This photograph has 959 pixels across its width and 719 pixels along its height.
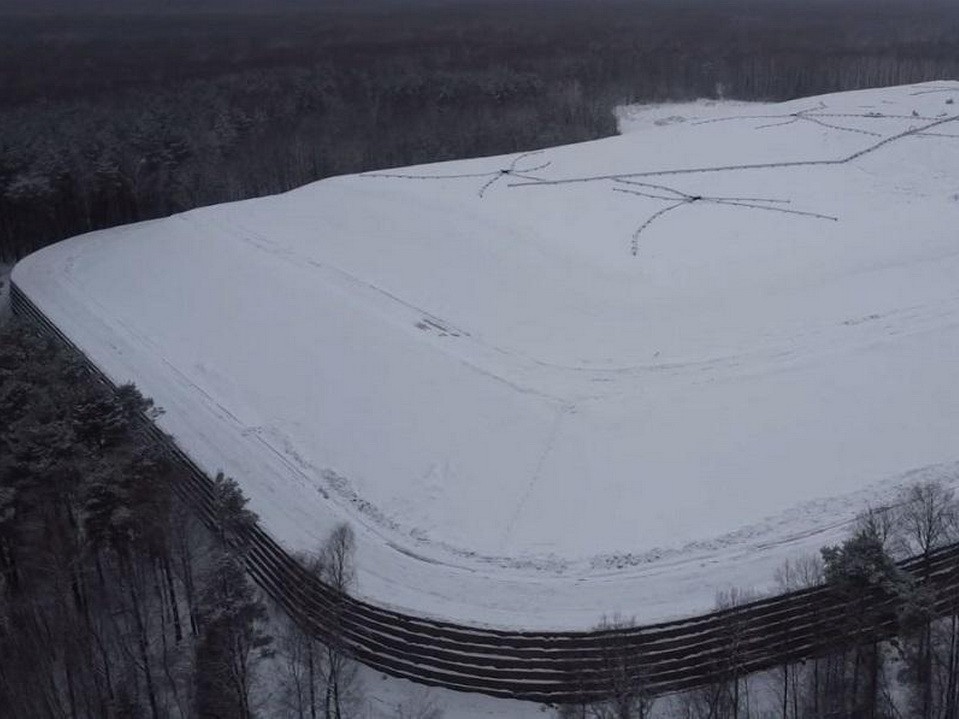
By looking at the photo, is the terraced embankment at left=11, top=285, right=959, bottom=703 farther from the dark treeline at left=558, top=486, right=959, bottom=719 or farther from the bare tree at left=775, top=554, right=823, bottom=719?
the bare tree at left=775, top=554, right=823, bottom=719

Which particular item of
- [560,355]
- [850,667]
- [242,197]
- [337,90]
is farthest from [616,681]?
[337,90]

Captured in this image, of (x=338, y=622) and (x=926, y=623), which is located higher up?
(x=926, y=623)

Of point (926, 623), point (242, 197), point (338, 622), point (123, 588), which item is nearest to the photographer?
point (926, 623)

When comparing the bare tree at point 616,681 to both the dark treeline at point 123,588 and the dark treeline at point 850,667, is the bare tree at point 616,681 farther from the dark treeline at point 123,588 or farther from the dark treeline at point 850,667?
the dark treeline at point 123,588

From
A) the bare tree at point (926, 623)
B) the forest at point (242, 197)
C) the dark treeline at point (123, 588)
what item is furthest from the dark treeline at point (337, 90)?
the bare tree at point (926, 623)

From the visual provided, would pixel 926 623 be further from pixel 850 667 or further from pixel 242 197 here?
pixel 242 197

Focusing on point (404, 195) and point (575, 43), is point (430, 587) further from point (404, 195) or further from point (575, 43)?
point (575, 43)
